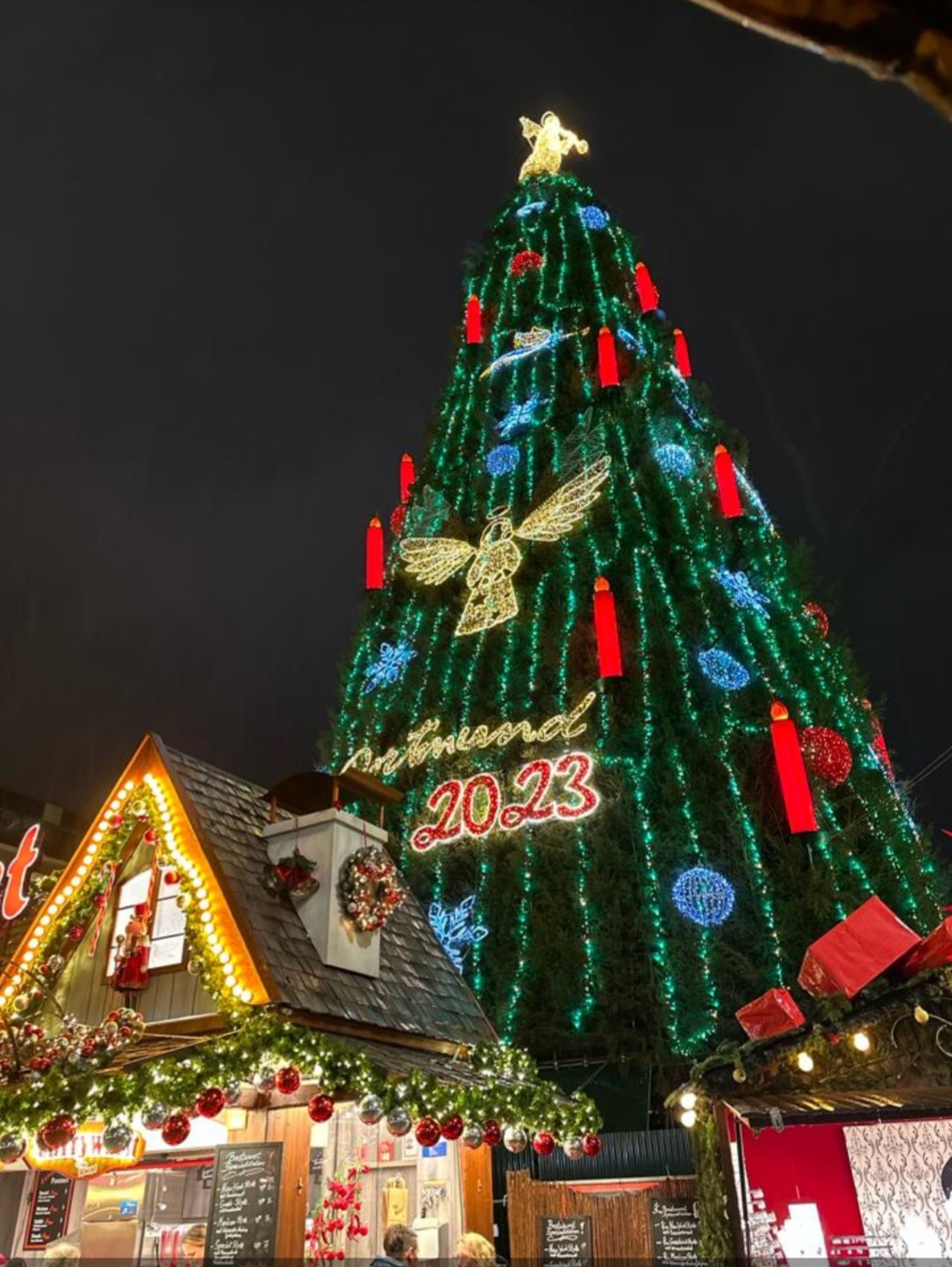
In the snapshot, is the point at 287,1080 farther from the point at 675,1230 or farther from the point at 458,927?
the point at 458,927

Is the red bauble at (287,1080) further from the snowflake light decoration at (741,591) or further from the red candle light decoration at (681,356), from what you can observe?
the red candle light decoration at (681,356)

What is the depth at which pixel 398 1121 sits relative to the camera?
8.32m

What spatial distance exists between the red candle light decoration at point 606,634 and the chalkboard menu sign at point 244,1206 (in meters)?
11.9

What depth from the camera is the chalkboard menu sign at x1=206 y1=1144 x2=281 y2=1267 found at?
8.09 metres

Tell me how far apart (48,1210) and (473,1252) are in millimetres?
7021

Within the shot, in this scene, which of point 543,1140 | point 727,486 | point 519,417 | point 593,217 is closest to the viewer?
point 543,1140

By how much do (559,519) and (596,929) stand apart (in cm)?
1004

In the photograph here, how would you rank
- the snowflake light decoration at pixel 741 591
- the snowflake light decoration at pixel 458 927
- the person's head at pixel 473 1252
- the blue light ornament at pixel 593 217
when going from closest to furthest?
the person's head at pixel 473 1252 < the snowflake light decoration at pixel 458 927 < the snowflake light decoration at pixel 741 591 < the blue light ornament at pixel 593 217

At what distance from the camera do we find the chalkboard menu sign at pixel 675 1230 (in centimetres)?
934

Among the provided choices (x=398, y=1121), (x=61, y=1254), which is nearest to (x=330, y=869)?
(x=398, y=1121)

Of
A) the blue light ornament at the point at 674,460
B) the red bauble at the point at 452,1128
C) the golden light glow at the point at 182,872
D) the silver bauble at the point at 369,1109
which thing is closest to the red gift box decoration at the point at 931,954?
the red bauble at the point at 452,1128

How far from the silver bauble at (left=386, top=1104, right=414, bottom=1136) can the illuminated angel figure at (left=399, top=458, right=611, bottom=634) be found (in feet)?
49.0

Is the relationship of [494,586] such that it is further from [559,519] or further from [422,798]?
[422,798]

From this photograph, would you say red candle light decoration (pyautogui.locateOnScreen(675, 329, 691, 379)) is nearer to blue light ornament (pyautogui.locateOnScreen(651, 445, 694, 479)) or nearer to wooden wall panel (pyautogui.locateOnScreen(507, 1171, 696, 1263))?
blue light ornament (pyautogui.locateOnScreen(651, 445, 694, 479))
